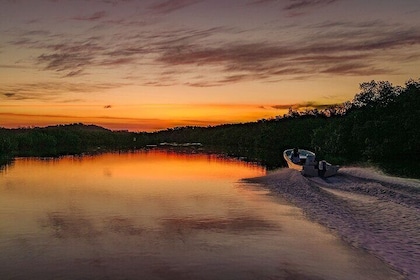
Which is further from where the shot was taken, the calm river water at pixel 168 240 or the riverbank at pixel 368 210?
the riverbank at pixel 368 210

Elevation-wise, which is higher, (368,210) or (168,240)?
(368,210)

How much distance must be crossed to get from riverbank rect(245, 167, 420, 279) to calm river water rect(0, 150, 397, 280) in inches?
30.0

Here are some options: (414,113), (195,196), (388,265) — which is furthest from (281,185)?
(414,113)

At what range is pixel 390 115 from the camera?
A: 71.3m

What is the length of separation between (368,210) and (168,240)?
10.6 metres

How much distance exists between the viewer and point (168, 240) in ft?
50.5

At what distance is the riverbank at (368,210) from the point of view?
46.5ft

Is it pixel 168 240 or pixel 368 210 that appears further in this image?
pixel 368 210

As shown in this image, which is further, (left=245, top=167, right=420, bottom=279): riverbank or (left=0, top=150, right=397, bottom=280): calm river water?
(left=245, top=167, right=420, bottom=279): riverbank

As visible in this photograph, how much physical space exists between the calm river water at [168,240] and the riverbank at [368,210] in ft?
2.50

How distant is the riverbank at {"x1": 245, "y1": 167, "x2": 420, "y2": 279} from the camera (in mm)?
14180

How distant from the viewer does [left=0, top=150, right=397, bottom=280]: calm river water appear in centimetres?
1203

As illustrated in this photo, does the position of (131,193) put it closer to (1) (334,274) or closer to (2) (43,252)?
(2) (43,252)

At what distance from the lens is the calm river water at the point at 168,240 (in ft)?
39.5
